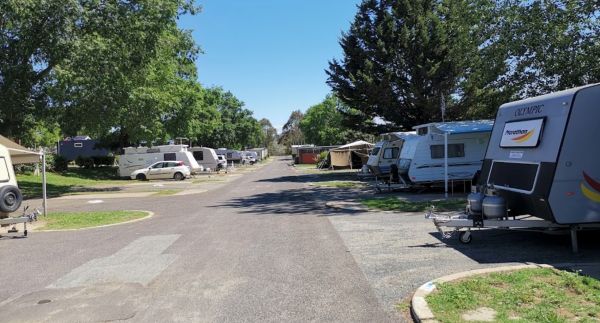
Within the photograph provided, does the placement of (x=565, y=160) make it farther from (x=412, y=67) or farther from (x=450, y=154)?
(x=412, y=67)

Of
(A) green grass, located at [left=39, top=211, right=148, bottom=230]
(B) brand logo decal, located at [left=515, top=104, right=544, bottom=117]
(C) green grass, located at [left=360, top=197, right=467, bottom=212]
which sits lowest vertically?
(C) green grass, located at [left=360, top=197, right=467, bottom=212]

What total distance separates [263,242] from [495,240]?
4375 millimetres

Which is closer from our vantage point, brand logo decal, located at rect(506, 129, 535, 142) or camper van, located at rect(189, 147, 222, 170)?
brand logo decal, located at rect(506, 129, 535, 142)

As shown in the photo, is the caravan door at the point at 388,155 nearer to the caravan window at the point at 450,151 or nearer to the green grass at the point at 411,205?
the caravan window at the point at 450,151

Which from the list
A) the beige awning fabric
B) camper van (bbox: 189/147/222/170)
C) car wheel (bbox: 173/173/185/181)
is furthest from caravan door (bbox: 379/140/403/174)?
camper van (bbox: 189/147/222/170)

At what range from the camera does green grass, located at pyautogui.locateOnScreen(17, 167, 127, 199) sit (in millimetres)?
27702

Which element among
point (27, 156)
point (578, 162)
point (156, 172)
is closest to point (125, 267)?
point (578, 162)

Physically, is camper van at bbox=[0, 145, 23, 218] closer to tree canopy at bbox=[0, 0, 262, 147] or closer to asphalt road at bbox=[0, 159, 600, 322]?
asphalt road at bbox=[0, 159, 600, 322]

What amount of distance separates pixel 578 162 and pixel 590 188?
1.57 feet

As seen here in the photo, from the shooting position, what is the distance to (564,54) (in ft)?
58.8

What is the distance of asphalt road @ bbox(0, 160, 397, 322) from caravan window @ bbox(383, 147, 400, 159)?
13753mm

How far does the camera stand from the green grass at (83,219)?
45.2ft

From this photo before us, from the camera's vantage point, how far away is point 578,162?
833 cm

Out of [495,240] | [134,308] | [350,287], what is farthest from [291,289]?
[495,240]
